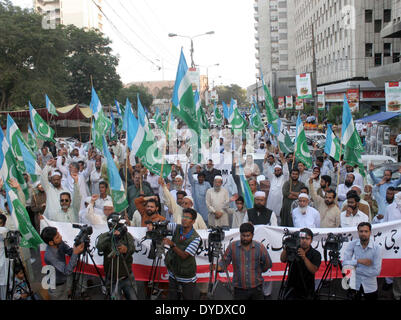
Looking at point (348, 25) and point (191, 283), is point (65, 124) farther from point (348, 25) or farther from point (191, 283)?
point (191, 283)

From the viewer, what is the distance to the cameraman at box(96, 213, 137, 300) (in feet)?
15.2

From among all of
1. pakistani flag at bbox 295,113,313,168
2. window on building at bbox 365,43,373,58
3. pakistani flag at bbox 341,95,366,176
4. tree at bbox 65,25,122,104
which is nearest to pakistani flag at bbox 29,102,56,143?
pakistani flag at bbox 295,113,313,168

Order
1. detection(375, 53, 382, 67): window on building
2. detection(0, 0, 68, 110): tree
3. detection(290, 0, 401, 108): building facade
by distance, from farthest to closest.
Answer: detection(375, 53, 382, 67): window on building < detection(290, 0, 401, 108): building facade < detection(0, 0, 68, 110): tree

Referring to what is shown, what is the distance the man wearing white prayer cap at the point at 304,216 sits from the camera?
6178 mm

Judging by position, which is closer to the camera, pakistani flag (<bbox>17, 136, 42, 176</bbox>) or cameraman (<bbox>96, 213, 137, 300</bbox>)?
cameraman (<bbox>96, 213, 137, 300</bbox>)

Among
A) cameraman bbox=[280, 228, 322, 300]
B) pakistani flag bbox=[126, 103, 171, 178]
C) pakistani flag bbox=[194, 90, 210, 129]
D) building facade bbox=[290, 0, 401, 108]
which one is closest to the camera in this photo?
cameraman bbox=[280, 228, 322, 300]

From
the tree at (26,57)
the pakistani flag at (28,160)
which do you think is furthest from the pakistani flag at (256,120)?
the tree at (26,57)

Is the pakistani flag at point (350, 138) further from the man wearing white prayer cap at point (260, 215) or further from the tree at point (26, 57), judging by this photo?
the tree at point (26, 57)

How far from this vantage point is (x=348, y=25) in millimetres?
38031

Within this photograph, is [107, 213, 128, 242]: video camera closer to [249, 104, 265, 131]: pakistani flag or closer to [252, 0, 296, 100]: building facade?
[249, 104, 265, 131]: pakistani flag

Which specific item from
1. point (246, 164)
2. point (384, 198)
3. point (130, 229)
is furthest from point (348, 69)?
point (130, 229)

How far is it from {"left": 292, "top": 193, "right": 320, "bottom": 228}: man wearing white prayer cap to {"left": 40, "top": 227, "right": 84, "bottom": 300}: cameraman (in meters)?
3.02

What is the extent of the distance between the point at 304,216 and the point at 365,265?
1.61 meters

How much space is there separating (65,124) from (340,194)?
98.9 ft
